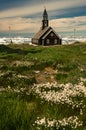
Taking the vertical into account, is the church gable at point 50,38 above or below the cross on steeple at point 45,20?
below

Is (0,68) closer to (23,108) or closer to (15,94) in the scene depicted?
(15,94)

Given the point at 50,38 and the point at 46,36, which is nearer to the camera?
the point at 46,36

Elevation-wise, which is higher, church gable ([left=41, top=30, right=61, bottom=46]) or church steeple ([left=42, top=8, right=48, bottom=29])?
church steeple ([left=42, top=8, right=48, bottom=29])

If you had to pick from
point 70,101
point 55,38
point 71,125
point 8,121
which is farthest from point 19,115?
point 55,38

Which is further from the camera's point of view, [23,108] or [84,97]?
[84,97]

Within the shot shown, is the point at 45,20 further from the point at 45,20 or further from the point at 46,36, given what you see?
the point at 46,36

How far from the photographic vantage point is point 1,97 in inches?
414

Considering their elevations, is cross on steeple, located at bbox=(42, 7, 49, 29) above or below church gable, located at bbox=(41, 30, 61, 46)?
above

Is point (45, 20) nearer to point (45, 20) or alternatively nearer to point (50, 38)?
point (45, 20)

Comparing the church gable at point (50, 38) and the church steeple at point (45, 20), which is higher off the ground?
the church steeple at point (45, 20)

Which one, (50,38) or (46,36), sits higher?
(46,36)

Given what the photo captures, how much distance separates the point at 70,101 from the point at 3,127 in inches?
121

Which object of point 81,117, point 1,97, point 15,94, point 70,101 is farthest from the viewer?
point 15,94

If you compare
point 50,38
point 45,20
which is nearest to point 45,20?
point 45,20
